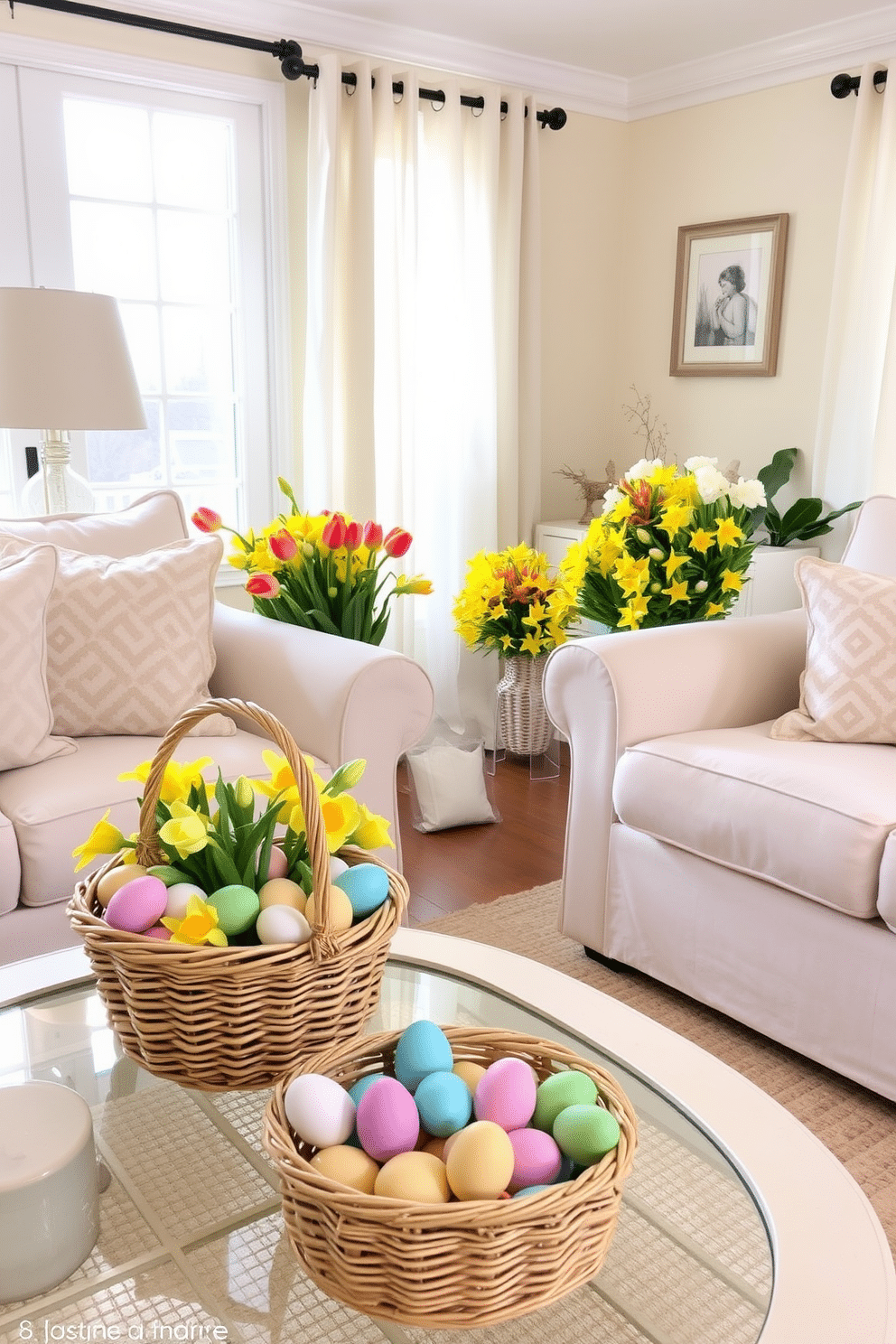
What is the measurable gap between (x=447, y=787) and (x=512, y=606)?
0.67 meters

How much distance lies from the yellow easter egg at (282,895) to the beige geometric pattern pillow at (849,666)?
1.42 meters

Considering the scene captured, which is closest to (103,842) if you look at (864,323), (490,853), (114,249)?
(490,853)

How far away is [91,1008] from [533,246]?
328 cm

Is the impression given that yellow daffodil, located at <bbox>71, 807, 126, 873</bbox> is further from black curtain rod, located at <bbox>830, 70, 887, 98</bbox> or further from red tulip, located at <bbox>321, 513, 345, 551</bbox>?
black curtain rod, located at <bbox>830, 70, 887, 98</bbox>

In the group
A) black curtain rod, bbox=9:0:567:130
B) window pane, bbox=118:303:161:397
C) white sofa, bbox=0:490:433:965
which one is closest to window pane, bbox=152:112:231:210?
black curtain rod, bbox=9:0:567:130

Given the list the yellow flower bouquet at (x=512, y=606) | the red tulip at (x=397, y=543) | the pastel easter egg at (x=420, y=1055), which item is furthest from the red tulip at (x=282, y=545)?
the pastel easter egg at (x=420, y=1055)

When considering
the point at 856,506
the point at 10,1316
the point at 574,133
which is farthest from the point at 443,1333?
the point at 574,133

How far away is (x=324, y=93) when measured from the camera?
3322 millimetres

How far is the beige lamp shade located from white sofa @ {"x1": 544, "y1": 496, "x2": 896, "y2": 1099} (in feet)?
3.82

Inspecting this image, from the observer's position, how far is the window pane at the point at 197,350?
3.39 meters

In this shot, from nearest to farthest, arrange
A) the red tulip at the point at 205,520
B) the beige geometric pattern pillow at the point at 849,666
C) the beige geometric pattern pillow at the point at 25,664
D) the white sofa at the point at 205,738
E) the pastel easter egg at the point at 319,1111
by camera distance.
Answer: the pastel easter egg at the point at 319,1111, the white sofa at the point at 205,738, the beige geometric pattern pillow at the point at 25,664, the beige geometric pattern pillow at the point at 849,666, the red tulip at the point at 205,520

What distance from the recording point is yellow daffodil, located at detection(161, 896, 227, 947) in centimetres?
97

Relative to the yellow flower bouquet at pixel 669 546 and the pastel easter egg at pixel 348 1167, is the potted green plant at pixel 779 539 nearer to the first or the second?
the yellow flower bouquet at pixel 669 546

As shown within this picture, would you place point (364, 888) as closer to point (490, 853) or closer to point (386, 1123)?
point (386, 1123)
